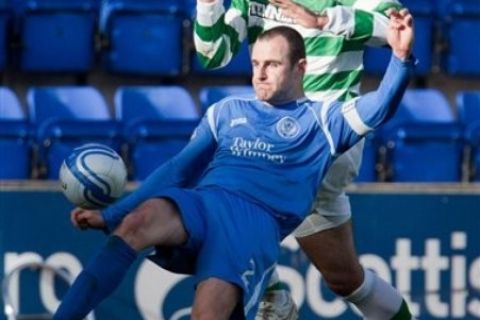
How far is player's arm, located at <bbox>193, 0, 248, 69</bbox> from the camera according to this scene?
6.40 meters

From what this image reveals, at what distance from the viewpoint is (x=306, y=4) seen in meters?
6.63

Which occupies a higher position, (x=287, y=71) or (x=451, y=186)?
(x=287, y=71)

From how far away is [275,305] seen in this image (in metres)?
6.83

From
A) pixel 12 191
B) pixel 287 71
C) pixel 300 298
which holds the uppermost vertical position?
pixel 287 71

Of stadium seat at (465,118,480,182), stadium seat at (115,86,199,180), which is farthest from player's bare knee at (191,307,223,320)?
stadium seat at (465,118,480,182)

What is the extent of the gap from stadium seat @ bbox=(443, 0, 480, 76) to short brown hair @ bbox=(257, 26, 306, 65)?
192 inches

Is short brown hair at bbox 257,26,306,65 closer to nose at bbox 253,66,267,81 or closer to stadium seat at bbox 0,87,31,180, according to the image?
nose at bbox 253,66,267,81

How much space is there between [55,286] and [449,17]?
417 centimetres

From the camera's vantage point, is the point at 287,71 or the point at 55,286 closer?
the point at 287,71

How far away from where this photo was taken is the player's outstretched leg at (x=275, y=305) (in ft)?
22.4

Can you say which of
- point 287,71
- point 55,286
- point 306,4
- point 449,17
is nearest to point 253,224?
point 287,71

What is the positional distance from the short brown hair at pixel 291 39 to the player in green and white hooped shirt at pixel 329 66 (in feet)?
0.20

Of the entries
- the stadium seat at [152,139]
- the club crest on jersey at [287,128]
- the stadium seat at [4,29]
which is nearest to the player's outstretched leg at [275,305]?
the club crest on jersey at [287,128]

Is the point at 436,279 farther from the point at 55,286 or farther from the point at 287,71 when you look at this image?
the point at 287,71
